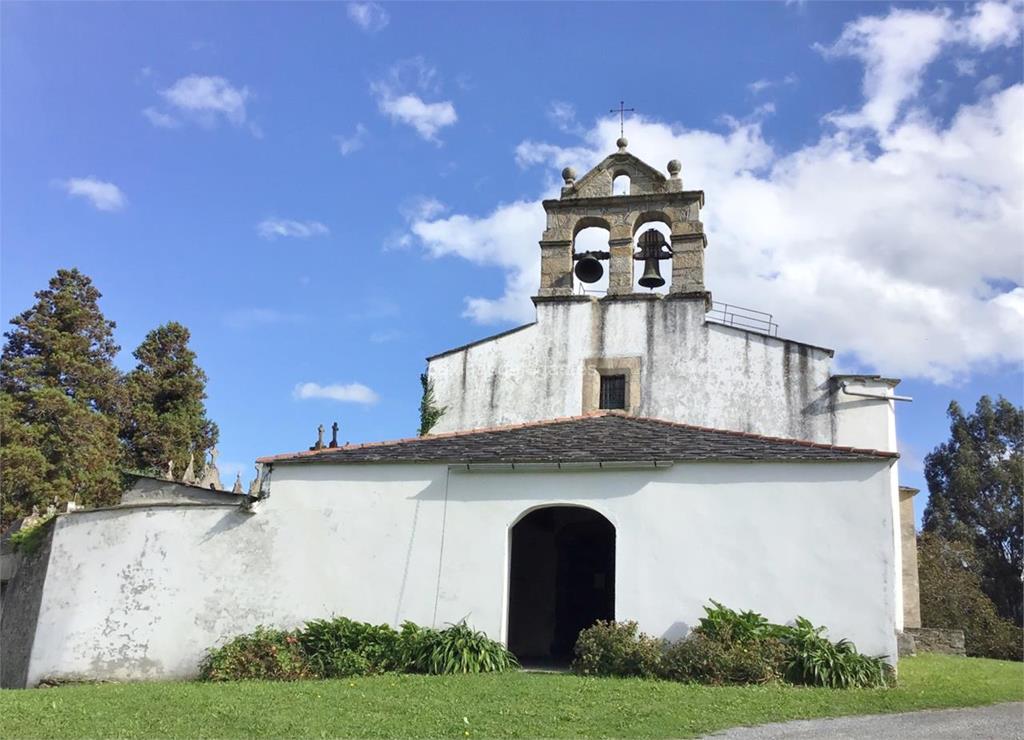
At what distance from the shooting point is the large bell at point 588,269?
73.1 ft

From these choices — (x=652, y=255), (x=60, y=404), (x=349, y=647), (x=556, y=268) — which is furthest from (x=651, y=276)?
(x=60, y=404)

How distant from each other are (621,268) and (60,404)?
1940 centimetres

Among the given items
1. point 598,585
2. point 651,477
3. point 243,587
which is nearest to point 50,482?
point 243,587

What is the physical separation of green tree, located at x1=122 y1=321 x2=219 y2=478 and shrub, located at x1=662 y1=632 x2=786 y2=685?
26566 millimetres

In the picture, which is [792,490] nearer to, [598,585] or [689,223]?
[598,585]

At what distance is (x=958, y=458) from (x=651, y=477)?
3605cm

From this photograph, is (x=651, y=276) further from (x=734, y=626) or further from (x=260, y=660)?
(x=260, y=660)

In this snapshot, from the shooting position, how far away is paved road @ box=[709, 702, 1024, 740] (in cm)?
870

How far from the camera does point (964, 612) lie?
97.4ft

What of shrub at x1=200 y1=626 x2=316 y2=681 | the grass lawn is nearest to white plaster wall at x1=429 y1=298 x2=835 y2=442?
the grass lawn

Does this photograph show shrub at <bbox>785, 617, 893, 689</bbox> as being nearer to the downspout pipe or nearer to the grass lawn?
the grass lawn

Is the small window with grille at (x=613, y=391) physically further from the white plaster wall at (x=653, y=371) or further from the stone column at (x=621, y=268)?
the stone column at (x=621, y=268)

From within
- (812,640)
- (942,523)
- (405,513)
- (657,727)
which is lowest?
(657,727)

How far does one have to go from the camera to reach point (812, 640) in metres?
12.0
